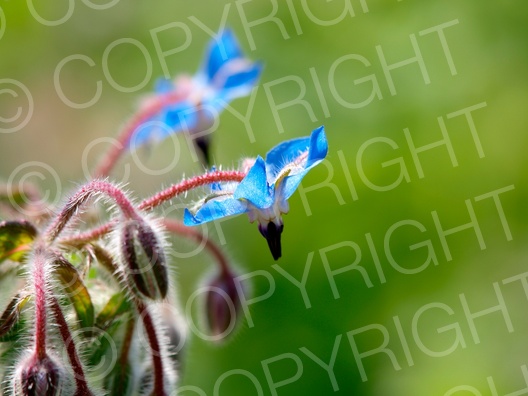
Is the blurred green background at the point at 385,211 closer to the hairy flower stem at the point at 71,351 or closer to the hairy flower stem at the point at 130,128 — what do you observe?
the hairy flower stem at the point at 130,128

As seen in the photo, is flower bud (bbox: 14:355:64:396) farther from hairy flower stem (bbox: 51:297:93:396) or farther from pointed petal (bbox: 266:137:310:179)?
pointed petal (bbox: 266:137:310:179)

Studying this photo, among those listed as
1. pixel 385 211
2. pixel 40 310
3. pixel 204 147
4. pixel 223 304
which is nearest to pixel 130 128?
pixel 204 147

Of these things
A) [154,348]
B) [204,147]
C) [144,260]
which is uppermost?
[204,147]

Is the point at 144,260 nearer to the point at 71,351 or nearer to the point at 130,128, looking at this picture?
the point at 71,351

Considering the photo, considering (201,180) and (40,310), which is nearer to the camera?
(40,310)

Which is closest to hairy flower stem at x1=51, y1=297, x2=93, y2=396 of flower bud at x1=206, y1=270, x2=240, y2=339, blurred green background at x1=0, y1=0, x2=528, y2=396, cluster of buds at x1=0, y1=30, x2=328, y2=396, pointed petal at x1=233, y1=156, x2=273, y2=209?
cluster of buds at x1=0, y1=30, x2=328, y2=396

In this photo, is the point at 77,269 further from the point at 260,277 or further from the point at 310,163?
the point at 260,277

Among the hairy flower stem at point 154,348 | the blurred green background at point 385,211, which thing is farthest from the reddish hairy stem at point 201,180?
the blurred green background at point 385,211
